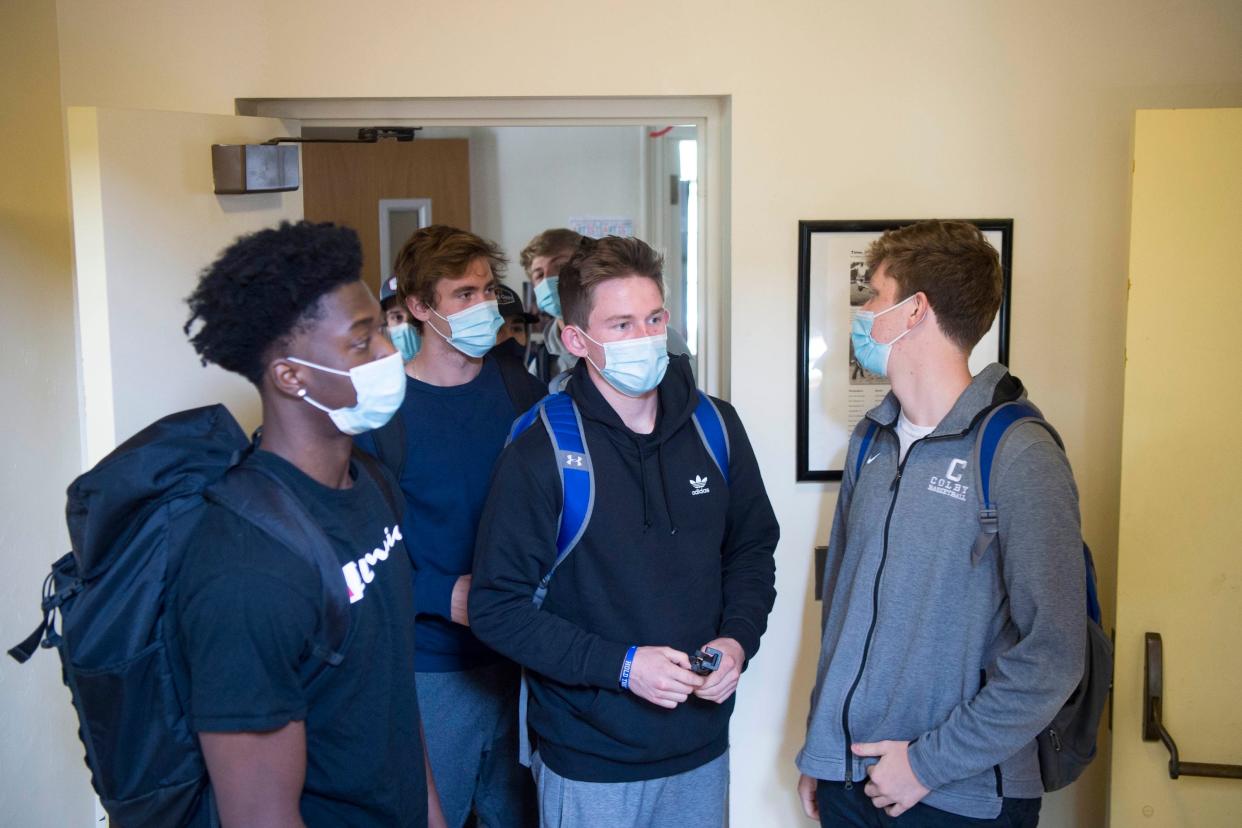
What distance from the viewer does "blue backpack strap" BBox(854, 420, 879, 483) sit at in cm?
201

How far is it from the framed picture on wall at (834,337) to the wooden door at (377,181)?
2.58 meters

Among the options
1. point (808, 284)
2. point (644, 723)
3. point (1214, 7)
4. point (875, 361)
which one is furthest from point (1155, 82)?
Answer: point (644, 723)

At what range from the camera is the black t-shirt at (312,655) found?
1208mm

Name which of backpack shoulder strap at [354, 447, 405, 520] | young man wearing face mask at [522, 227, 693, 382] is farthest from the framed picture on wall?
backpack shoulder strap at [354, 447, 405, 520]

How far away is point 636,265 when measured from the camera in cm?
200

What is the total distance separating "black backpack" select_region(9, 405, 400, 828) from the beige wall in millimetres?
1411

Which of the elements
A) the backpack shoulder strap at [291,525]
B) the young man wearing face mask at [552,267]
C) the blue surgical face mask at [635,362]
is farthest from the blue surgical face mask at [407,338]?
the backpack shoulder strap at [291,525]

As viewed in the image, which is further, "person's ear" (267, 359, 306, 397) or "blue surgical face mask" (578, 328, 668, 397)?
"blue surgical face mask" (578, 328, 668, 397)

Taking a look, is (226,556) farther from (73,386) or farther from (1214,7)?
(1214,7)

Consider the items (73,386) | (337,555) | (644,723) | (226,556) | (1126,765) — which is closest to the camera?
(226,556)

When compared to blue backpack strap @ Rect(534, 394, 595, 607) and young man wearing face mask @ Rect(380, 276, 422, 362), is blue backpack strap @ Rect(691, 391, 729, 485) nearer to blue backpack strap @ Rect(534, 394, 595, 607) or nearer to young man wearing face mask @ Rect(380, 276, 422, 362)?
blue backpack strap @ Rect(534, 394, 595, 607)

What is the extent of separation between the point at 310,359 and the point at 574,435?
0.62 m

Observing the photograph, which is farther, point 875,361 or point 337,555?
point 875,361

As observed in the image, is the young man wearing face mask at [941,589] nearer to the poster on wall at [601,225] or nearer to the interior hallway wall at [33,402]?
the interior hallway wall at [33,402]
